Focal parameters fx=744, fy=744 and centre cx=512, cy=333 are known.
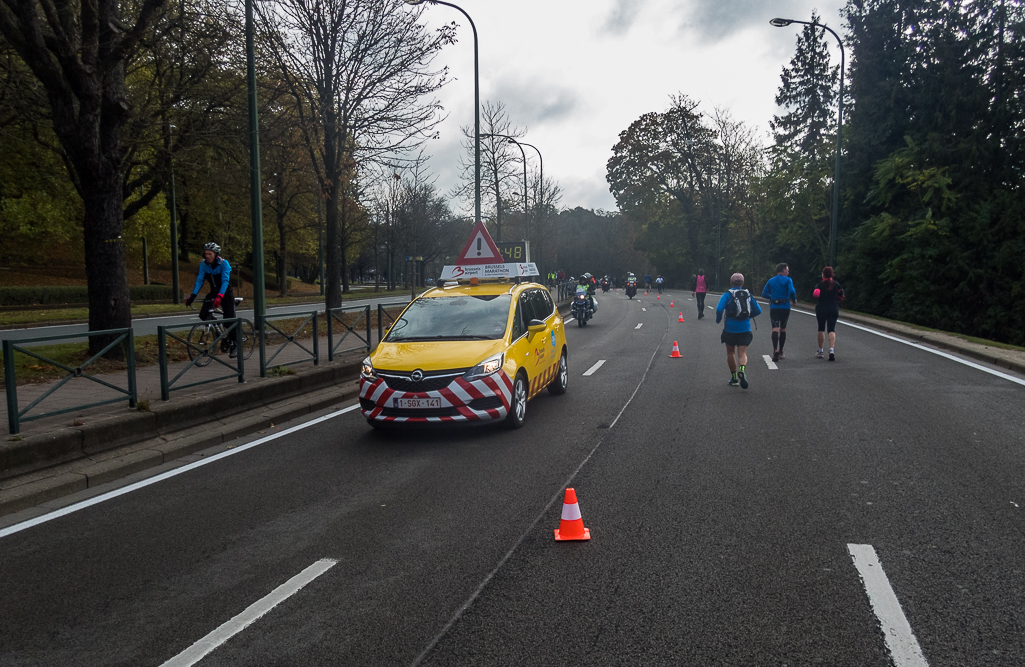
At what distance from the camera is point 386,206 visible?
59.9 metres

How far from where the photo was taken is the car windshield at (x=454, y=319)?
347 inches

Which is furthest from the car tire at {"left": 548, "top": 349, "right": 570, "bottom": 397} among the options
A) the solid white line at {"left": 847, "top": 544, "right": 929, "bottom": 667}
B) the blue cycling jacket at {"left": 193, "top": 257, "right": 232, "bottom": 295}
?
Answer: the solid white line at {"left": 847, "top": 544, "right": 929, "bottom": 667}

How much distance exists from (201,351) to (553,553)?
636 centimetres

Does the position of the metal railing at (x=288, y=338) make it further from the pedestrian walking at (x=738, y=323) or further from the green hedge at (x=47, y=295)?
the green hedge at (x=47, y=295)

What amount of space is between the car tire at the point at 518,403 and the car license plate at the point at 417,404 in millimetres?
839

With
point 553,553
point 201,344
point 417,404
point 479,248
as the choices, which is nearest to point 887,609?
point 553,553

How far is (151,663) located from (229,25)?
1640cm

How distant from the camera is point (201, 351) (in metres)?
9.28

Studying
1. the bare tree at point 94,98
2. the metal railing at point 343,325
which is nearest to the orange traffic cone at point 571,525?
the metal railing at point 343,325

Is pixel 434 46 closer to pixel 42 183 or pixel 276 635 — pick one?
pixel 42 183

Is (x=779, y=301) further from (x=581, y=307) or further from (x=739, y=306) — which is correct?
(x=581, y=307)

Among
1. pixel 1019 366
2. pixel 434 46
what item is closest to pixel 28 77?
pixel 434 46

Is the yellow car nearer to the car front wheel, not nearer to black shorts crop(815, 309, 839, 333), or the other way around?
the car front wheel

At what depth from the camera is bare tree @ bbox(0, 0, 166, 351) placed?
34.0ft
